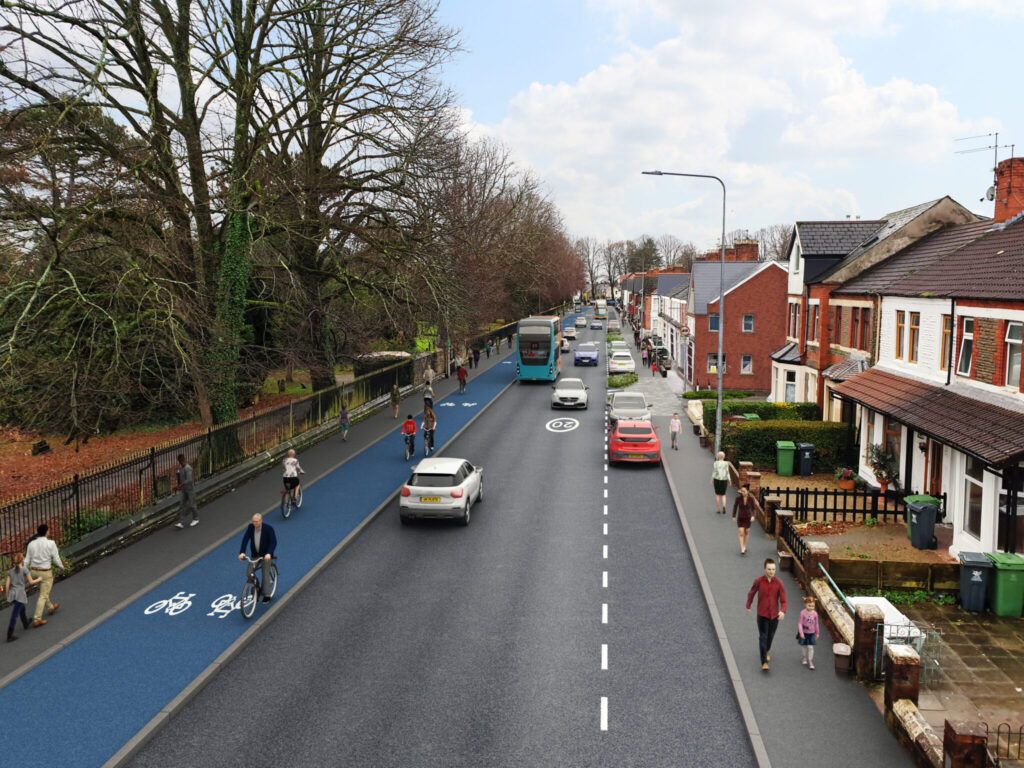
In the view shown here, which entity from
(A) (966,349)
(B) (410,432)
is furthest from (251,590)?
(A) (966,349)

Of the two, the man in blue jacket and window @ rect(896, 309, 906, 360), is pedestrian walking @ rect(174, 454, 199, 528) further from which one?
window @ rect(896, 309, 906, 360)

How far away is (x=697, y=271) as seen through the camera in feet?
165

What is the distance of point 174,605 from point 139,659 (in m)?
2.17

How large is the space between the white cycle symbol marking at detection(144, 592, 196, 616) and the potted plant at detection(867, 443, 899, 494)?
17977mm

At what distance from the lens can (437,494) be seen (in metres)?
18.8

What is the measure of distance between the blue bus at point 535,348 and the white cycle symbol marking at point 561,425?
13.1 m

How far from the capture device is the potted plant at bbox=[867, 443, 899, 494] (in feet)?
70.8

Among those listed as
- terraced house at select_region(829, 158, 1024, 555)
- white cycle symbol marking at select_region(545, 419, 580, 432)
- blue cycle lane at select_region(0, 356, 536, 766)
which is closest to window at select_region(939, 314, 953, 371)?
terraced house at select_region(829, 158, 1024, 555)

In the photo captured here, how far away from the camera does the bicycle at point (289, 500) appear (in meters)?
19.6

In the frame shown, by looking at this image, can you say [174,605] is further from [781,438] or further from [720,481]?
[781,438]

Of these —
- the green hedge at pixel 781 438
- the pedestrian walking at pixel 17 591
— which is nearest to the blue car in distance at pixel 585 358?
the green hedge at pixel 781 438

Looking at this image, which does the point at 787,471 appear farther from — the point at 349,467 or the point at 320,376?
the point at 320,376

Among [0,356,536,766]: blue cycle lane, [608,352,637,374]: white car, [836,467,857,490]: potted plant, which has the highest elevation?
[608,352,637,374]: white car

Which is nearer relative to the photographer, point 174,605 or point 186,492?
point 174,605
